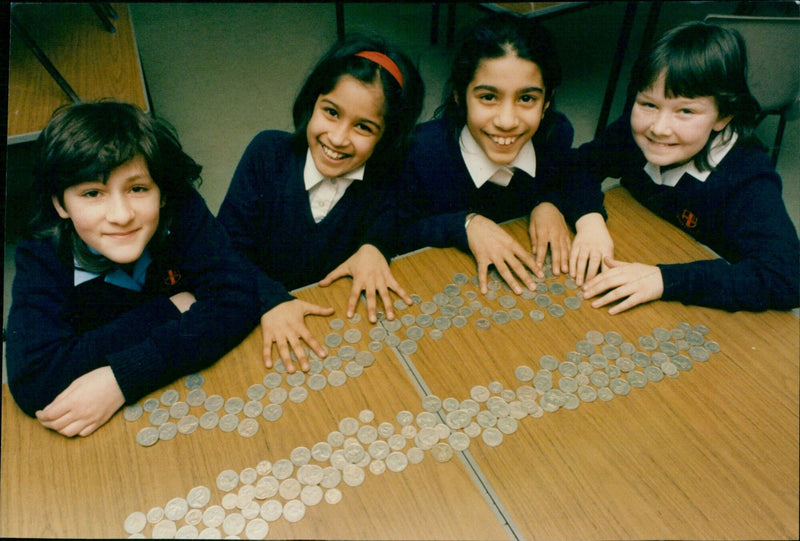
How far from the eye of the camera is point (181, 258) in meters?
1.31

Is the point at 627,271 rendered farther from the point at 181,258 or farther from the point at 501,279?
the point at 181,258

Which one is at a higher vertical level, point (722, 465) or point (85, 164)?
point (85, 164)

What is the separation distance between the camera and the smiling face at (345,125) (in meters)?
1.38

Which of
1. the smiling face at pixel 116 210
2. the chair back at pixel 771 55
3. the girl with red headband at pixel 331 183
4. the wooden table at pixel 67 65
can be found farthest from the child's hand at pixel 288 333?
the chair back at pixel 771 55

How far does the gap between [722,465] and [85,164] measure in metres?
1.35

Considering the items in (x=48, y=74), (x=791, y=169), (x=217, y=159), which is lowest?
(x=217, y=159)

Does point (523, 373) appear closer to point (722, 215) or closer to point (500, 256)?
point (500, 256)

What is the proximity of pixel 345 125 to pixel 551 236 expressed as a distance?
2.07 ft

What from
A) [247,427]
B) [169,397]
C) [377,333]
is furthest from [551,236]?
[169,397]

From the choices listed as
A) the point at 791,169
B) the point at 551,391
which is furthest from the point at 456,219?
the point at 791,169

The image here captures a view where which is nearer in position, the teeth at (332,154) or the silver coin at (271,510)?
the silver coin at (271,510)

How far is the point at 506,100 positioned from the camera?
1434 millimetres

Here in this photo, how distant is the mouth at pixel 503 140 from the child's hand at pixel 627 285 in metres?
0.47

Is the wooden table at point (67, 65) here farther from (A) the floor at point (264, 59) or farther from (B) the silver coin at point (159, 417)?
(B) the silver coin at point (159, 417)
